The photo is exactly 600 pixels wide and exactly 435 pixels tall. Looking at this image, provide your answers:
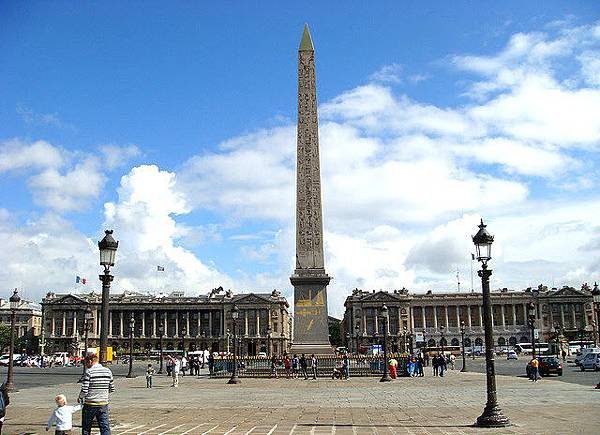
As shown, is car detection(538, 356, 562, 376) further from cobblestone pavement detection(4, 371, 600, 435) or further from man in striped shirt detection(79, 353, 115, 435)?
man in striped shirt detection(79, 353, 115, 435)

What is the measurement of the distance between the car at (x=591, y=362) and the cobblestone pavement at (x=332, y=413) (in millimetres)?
24540

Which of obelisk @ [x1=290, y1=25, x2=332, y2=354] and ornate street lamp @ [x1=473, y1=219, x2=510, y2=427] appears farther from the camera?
obelisk @ [x1=290, y1=25, x2=332, y2=354]

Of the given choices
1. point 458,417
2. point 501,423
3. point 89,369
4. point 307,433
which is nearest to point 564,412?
point 458,417

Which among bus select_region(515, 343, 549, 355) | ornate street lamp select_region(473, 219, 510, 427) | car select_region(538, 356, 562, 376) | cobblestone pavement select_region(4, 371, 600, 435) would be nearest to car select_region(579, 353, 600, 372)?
car select_region(538, 356, 562, 376)

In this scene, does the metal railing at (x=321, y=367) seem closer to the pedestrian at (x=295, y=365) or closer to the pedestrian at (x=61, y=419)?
the pedestrian at (x=295, y=365)

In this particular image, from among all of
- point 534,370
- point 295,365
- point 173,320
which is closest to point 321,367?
point 295,365

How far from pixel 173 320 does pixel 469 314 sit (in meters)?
68.9

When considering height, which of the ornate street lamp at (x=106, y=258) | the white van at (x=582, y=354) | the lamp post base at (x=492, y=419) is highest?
the ornate street lamp at (x=106, y=258)

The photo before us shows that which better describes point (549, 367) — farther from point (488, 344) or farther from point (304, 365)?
point (488, 344)

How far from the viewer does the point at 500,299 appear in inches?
6186

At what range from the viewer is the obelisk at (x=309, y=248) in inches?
1587

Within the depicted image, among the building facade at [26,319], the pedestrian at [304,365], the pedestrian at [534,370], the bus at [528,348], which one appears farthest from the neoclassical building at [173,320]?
the pedestrian at [534,370]

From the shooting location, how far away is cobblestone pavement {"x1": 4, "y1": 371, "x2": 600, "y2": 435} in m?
15.5

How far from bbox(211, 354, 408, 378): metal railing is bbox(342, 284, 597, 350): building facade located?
101 metres
